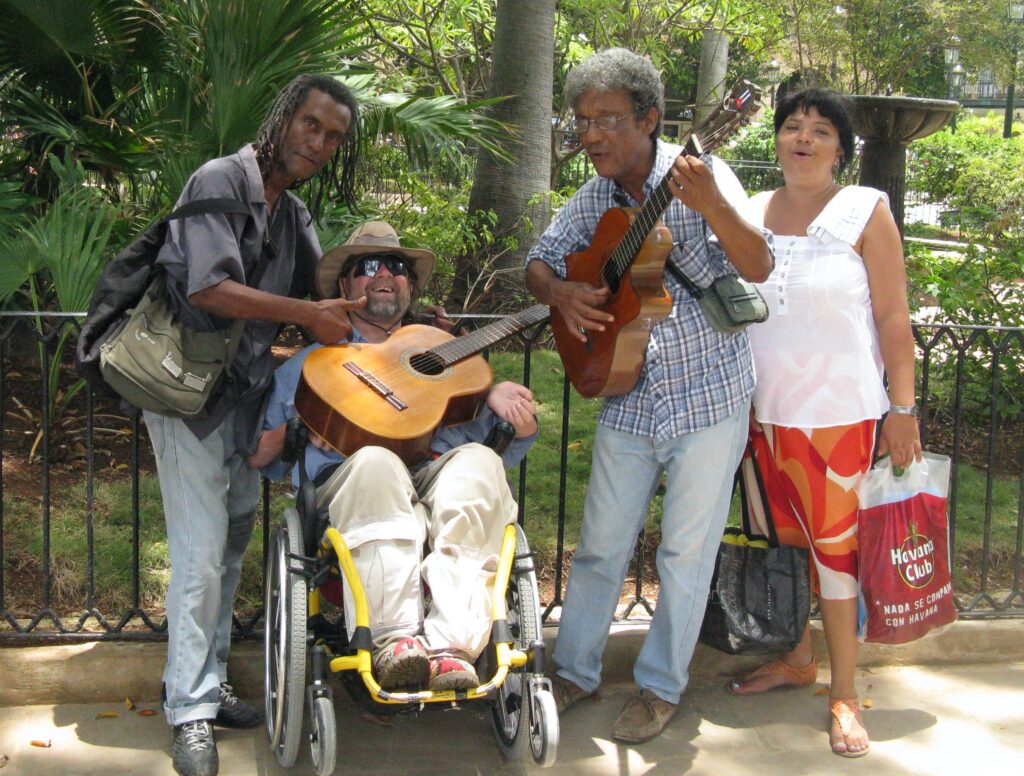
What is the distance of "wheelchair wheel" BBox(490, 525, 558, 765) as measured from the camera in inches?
117

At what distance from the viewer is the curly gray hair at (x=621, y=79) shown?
3.26 metres

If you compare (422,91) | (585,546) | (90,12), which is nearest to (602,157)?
(585,546)

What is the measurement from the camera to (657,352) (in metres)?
3.44

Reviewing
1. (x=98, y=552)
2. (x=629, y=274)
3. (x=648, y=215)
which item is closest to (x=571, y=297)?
(x=629, y=274)

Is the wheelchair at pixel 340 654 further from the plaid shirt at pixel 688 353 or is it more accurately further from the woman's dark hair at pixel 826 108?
the woman's dark hair at pixel 826 108

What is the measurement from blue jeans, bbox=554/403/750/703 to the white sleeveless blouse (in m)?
0.19

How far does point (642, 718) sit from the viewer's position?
12.0 ft

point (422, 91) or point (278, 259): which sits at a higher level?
point (422, 91)

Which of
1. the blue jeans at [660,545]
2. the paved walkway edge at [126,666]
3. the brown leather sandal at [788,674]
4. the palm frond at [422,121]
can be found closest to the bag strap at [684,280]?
the blue jeans at [660,545]

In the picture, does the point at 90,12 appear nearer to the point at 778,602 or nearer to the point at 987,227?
the point at 778,602

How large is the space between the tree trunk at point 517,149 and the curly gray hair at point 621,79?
426 cm

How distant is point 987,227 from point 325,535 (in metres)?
5.98

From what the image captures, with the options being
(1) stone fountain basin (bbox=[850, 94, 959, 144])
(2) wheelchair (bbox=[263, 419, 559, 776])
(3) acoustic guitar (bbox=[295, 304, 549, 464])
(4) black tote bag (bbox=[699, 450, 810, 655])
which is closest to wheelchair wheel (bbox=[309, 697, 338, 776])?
(2) wheelchair (bbox=[263, 419, 559, 776])

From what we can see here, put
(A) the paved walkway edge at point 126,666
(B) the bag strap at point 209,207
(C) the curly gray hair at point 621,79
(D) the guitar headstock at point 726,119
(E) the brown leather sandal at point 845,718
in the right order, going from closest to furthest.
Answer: (D) the guitar headstock at point 726,119 → (B) the bag strap at point 209,207 → (C) the curly gray hair at point 621,79 → (E) the brown leather sandal at point 845,718 → (A) the paved walkway edge at point 126,666
